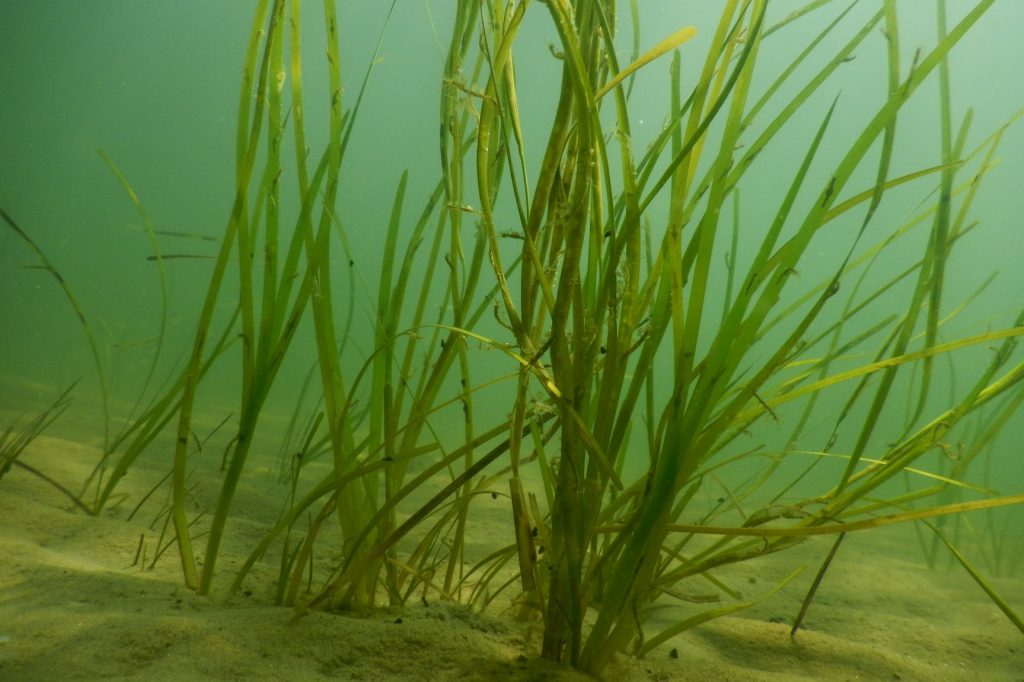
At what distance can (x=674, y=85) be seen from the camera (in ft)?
4.14

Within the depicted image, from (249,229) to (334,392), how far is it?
43 cm

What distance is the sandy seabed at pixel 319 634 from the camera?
1122 mm

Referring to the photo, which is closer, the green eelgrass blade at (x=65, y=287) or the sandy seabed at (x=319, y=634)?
the sandy seabed at (x=319, y=634)

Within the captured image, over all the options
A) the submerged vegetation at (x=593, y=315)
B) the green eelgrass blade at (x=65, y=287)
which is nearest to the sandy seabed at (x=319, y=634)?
the submerged vegetation at (x=593, y=315)

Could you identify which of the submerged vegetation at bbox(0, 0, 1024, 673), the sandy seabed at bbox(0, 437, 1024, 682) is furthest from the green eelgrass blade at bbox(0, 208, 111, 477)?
the submerged vegetation at bbox(0, 0, 1024, 673)

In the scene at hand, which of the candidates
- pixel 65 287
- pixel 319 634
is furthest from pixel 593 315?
pixel 65 287

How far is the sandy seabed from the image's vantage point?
1.12 meters

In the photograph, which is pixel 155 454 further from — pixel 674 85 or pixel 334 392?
pixel 674 85

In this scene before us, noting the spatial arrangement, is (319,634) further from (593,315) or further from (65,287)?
(65,287)

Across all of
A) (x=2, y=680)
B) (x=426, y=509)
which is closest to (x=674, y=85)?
(x=426, y=509)

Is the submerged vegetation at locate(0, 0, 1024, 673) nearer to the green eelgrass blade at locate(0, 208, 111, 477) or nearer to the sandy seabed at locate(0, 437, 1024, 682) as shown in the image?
the sandy seabed at locate(0, 437, 1024, 682)

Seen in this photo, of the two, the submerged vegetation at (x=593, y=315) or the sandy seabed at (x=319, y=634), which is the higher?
the submerged vegetation at (x=593, y=315)

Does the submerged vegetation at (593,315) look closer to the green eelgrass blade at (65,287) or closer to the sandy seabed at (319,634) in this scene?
the sandy seabed at (319,634)

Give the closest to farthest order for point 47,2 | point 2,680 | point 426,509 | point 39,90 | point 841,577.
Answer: point 2,680 < point 426,509 < point 841,577 < point 47,2 < point 39,90
